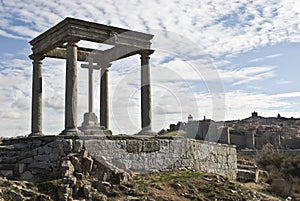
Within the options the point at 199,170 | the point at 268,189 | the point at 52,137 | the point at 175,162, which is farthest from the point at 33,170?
A: the point at 268,189

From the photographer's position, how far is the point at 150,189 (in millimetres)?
15266

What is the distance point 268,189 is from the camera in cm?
2089

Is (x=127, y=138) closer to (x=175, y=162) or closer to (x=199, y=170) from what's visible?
(x=175, y=162)

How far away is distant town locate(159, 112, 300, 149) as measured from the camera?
1205 inches

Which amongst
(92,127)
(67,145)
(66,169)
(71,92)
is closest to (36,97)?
(92,127)

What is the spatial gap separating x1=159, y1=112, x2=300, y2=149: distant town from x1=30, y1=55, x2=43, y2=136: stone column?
25.1 feet

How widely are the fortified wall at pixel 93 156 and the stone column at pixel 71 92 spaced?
1.32 m

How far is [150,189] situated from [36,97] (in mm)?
9087

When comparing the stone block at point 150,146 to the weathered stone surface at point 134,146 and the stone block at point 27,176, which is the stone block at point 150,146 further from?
the stone block at point 27,176

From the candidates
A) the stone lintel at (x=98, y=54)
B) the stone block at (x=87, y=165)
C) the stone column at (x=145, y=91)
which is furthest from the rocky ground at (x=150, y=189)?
the stone lintel at (x=98, y=54)

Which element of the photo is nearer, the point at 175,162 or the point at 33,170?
the point at 33,170

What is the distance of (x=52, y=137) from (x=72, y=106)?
1.89 metres

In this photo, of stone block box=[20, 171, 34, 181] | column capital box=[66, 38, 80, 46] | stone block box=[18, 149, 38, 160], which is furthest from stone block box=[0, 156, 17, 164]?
column capital box=[66, 38, 80, 46]

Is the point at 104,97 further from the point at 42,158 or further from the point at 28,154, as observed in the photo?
the point at 42,158
